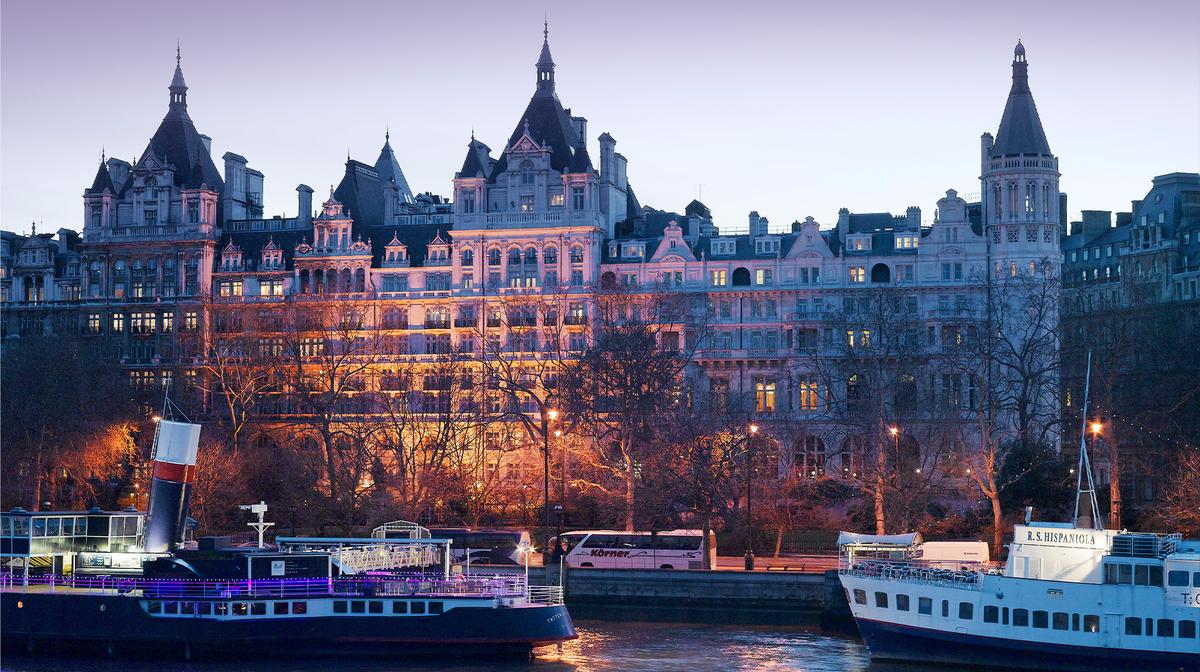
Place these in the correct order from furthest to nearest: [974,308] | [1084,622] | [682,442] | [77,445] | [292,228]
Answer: [292,228], [974,308], [77,445], [682,442], [1084,622]

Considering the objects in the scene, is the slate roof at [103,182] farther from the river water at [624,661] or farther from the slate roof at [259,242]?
the river water at [624,661]

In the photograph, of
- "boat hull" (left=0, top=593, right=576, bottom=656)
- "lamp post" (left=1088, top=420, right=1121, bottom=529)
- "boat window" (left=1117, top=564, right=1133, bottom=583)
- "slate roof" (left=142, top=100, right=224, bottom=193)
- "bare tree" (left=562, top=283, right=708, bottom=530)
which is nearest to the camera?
"boat window" (left=1117, top=564, right=1133, bottom=583)

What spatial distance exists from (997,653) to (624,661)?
12.2 metres

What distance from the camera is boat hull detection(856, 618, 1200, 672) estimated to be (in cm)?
5725

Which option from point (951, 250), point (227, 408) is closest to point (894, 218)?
point (951, 250)

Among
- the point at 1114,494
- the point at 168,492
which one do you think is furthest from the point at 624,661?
the point at 1114,494

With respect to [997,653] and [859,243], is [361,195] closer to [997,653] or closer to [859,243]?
[859,243]

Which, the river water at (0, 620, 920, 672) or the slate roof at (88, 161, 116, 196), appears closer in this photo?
the river water at (0, 620, 920, 672)

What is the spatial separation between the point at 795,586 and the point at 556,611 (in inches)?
526

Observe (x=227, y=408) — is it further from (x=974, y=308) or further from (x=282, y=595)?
(x=282, y=595)

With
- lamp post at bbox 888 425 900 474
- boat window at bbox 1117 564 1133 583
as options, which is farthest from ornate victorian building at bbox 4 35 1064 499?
boat window at bbox 1117 564 1133 583

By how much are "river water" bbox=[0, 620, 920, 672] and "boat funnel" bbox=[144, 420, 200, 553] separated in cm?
626

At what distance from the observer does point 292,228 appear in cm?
12975

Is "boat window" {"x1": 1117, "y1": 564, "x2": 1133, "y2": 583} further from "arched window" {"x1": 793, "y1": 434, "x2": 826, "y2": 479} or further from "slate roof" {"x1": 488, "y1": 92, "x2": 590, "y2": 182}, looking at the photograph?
"slate roof" {"x1": 488, "y1": 92, "x2": 590, "y2": 182}
